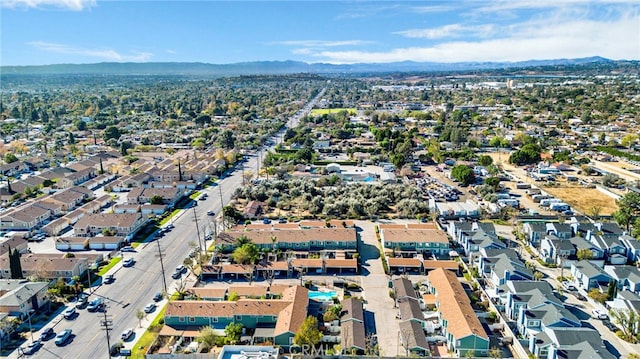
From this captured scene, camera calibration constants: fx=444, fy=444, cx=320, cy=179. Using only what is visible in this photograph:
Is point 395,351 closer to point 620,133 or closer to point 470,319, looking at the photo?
point 470,319

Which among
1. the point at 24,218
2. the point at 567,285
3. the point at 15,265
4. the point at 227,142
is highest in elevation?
the point at 227,142

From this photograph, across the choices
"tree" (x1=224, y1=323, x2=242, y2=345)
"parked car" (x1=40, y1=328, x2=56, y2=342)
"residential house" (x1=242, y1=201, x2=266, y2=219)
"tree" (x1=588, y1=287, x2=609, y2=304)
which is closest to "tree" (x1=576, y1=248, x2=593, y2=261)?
"tree" (x1=588, y1=287, x2=609, y2=304)

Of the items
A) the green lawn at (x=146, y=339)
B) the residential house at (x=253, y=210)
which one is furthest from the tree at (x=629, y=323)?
the residential house at (x=253, y=210)

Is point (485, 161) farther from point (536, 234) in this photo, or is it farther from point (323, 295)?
point (323, 295)

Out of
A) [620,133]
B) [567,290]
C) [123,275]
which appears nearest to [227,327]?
[123,275]

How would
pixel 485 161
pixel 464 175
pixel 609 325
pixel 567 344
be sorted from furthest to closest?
pixel 485 161 → pixel 464 175 → pixel 609 325 → pixel 567 344

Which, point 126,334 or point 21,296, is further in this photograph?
point 21,296

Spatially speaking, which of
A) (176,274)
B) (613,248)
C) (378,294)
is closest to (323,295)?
(378,294)
